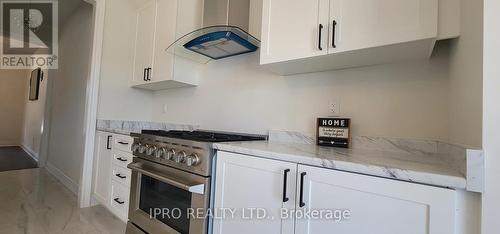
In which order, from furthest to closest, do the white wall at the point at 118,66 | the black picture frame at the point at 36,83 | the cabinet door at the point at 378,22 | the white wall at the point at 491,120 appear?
the black picture frame at the point at 36,83 → the white wall at the point at 118,66 → the cabinet door at the point at 378,22 → the white wall at the point at 491,120

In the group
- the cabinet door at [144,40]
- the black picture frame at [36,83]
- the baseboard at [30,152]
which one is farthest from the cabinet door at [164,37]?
the baseboard at [30,152]

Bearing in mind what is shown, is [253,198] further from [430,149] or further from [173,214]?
[430,149]

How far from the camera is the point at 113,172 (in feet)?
7.30

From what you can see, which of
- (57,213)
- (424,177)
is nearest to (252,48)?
(424,177)

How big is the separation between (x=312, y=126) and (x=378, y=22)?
753 mm

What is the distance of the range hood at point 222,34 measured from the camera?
5.64ft

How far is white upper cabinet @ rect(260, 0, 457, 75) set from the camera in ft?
3.27

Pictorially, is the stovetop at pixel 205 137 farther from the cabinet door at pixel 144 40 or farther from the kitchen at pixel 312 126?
the cabinet door at pixel 144 40

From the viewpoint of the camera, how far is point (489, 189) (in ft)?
2.06

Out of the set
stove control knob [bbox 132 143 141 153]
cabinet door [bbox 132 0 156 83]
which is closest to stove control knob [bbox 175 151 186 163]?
stove control knob [bbox 132 143 141 153]

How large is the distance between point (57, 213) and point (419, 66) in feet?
10.4

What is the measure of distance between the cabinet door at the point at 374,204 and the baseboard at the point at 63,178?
10.2ft

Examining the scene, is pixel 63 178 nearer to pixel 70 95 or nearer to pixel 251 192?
pixel 70 95

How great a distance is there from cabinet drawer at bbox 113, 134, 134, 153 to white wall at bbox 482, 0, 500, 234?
6.91 ft
